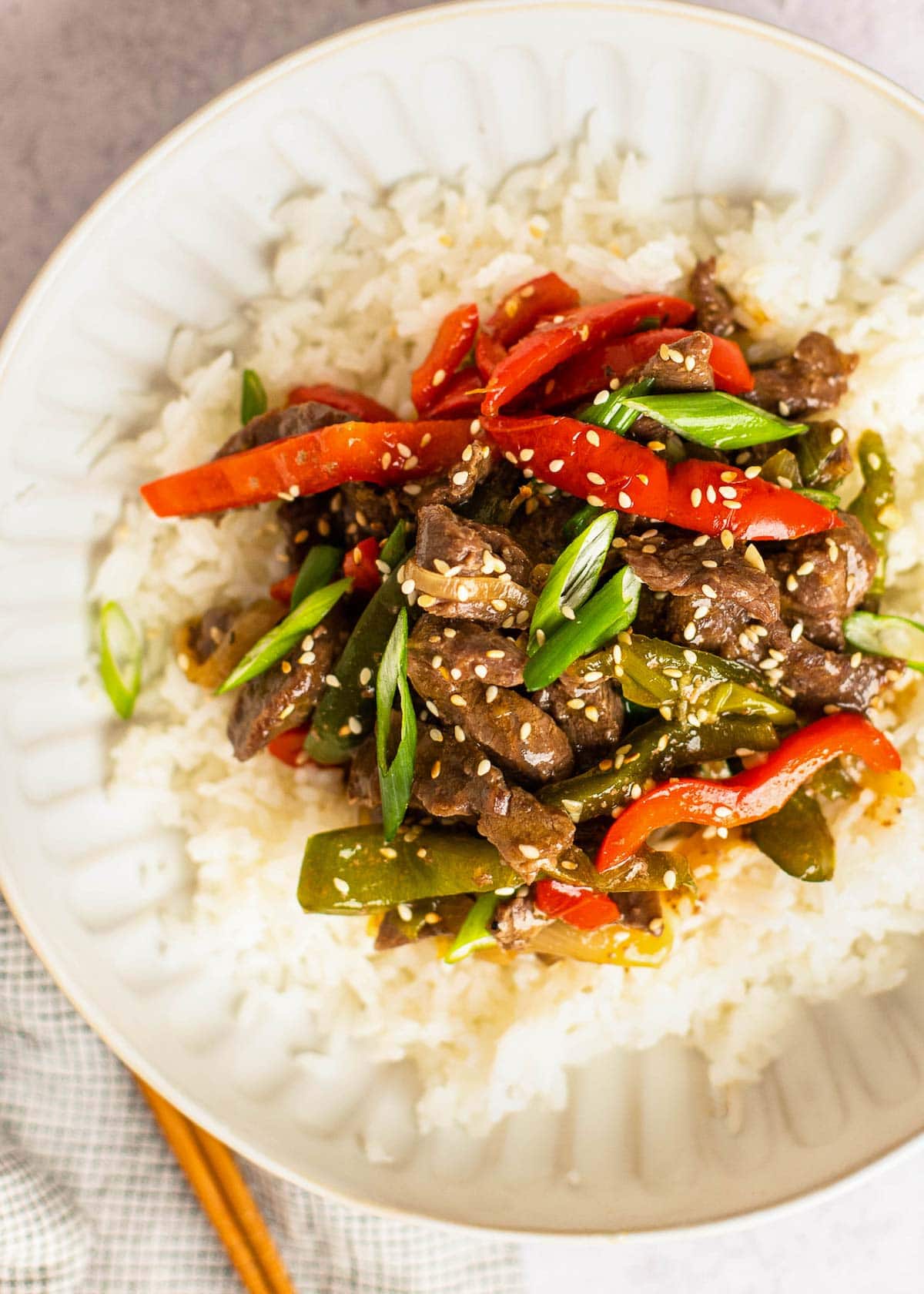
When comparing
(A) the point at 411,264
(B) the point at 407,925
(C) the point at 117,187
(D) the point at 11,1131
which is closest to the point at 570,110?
(A) the point at 411,264

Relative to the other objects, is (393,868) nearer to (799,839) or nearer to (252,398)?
(799,839)

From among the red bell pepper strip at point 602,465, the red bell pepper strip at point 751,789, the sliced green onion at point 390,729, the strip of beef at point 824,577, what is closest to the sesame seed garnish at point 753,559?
the strip of beef at point 824,577

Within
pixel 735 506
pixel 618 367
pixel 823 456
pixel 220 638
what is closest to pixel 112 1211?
pixel 220 638

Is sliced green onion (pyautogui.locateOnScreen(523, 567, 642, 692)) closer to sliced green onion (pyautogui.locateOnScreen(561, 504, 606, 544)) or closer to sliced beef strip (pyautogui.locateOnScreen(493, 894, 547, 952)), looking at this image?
sliced green onion (pyautogui.locateOnScreen(561, 504, 606, 544))

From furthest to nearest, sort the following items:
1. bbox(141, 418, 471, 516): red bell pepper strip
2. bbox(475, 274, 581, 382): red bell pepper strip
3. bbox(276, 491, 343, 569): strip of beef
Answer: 1. bbox(276, 491, 343, 569): strip of beef
2. bbox(475, 274, 581, 382): red bell pepper strip
3. bbox(141, 418, 471, 516): red bell pepper strip

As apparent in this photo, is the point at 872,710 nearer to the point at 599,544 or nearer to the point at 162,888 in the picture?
the point at 599,544

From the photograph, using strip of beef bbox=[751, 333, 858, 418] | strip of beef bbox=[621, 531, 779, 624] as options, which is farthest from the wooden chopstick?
strip of beef bbox=[751, 333, 858, 418]

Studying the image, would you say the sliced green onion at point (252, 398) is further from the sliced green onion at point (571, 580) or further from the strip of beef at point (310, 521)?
the sliced green onion at point (571, 580)
